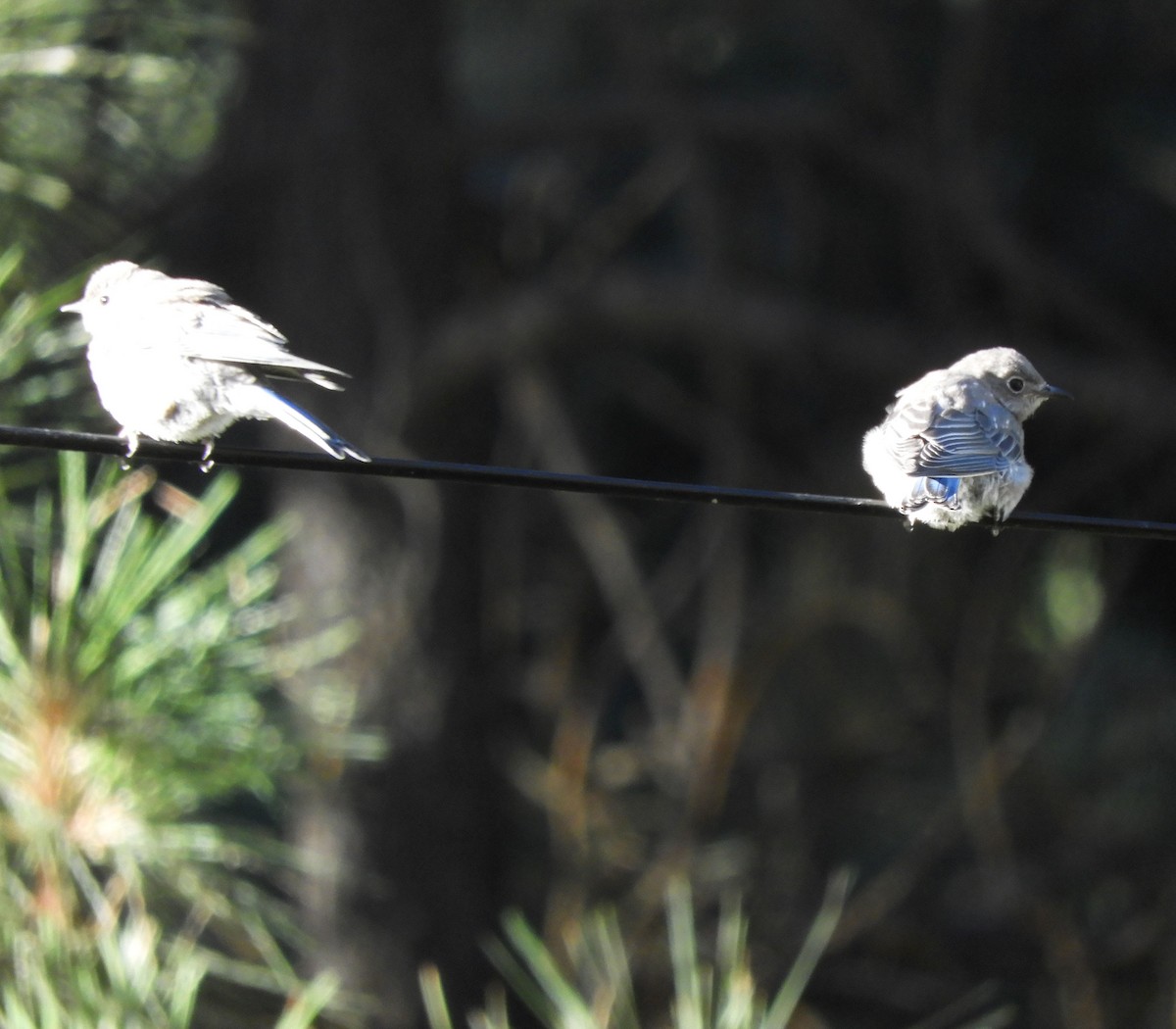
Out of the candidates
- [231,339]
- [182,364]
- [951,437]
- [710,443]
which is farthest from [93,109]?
[710,443]

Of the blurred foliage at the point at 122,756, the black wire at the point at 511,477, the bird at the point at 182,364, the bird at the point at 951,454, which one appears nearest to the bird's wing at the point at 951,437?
the bird at the point at 951,454

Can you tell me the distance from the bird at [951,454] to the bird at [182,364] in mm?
1211

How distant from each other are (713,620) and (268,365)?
4352 millimetres

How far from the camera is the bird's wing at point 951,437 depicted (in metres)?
3.64

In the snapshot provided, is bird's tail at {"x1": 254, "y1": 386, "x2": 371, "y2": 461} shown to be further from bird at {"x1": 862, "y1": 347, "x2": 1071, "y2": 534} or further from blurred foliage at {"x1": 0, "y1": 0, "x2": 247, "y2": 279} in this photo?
bird at {"x1": 862, "y1": 347, "x2": 1071, "y2": 534}

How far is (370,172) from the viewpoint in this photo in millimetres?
6441

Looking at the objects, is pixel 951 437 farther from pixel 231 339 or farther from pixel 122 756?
pixel 122 756

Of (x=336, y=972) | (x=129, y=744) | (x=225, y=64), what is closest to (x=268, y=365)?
(x=129, y=744)

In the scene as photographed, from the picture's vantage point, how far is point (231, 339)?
11.4ft

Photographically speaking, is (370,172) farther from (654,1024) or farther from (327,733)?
(654,1024)

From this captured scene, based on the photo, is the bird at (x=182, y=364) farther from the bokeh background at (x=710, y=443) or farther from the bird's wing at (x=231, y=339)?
the bokeh background at (x=710, y=443)

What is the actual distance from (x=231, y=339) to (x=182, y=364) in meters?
0.17

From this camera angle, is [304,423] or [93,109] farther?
[93,109]

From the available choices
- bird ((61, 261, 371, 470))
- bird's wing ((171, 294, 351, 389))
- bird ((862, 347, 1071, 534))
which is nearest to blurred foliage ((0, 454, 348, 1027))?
bird ((61, 261, 371, 470))
